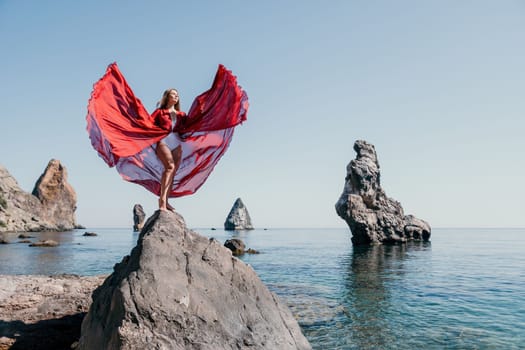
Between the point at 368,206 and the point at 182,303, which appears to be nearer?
the point at 182,303

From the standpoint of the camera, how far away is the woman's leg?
774 centimetres

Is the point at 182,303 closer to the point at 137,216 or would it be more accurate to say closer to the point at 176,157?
the point at 176,157

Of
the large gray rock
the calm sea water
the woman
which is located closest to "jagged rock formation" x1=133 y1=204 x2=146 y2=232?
the calm sea water

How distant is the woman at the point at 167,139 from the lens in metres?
7.71

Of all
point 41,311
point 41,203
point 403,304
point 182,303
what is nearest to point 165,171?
point 182,303

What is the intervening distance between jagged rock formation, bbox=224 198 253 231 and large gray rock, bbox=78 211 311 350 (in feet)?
480

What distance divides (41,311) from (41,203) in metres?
128

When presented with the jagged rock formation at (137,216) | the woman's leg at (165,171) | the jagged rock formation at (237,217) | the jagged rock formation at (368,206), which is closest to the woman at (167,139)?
the woman's leg at (165,171)

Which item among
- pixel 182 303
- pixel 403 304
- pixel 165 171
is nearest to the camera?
pixel 182 303

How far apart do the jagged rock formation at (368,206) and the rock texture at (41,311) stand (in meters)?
41.4

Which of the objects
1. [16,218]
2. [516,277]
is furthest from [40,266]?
[16,218]

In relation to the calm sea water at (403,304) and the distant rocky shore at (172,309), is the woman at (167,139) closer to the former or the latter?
the distant rocky shore at (172,309)

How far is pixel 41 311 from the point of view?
8523mm

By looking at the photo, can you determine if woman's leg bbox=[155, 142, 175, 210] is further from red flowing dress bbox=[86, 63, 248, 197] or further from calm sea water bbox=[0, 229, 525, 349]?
calm sea water bbox=[0, 229, 525, 349]
